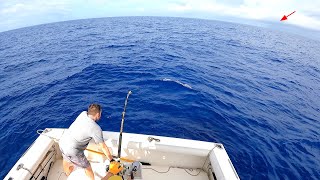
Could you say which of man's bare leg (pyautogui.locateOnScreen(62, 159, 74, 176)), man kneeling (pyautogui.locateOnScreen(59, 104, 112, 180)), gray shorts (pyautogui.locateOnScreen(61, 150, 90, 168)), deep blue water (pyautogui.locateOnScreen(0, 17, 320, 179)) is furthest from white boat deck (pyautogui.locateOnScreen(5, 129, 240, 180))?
deep blue water (pyautogui.locateOnScreen(0, 17, 320, 179))

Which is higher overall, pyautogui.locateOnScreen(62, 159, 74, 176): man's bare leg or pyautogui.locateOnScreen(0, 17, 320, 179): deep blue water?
pyautogui.locateOnScreen(0, 17, 320, 179): deep blue water

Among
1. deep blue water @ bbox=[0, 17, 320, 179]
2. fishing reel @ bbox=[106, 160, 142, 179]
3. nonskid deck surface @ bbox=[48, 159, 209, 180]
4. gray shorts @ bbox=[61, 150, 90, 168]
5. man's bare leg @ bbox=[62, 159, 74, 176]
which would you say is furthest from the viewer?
deep blue water @ bbox=[0, 17, 320, 179]

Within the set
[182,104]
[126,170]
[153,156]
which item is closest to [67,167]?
[126,170]

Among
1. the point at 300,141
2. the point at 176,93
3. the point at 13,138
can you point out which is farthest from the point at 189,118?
the point at 13,138

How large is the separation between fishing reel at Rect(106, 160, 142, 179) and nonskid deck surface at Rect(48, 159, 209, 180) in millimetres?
650

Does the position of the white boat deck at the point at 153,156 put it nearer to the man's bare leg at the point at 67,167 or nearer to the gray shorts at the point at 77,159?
the man's bare leg at the point at 67,167

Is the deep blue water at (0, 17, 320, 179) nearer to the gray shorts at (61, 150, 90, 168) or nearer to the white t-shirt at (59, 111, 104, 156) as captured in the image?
the gray shorts at (61, 150, 90, 168)

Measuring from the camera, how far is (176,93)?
36.3 ft

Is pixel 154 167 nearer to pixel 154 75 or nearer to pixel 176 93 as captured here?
pixel 176 93

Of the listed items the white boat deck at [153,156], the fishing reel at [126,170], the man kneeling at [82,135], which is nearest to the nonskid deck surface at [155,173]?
the white boat deck at [153,156]

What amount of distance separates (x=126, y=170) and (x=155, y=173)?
100 cm

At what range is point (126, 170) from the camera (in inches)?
164

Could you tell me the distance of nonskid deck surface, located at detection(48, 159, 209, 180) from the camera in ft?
15.4

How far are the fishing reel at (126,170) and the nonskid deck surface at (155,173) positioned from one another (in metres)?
0.65
